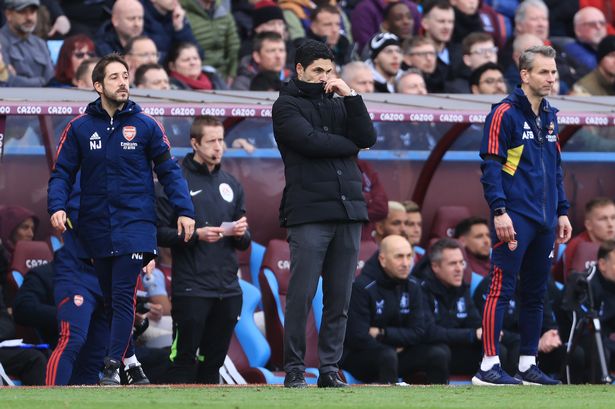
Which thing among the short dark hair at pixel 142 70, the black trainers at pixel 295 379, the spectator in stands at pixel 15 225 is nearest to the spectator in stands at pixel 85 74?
the short dark hair at pixel 142 70

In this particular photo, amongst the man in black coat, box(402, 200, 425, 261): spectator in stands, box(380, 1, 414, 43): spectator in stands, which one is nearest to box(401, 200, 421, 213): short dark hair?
box(402, 200, 425, 261): spectator in stands

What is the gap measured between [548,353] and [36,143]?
14.9 feet

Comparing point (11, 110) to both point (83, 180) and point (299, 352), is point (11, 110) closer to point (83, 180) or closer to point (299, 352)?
point (83, 180)

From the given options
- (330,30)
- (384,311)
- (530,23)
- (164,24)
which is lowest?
(384,311)

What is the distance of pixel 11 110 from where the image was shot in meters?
11.6

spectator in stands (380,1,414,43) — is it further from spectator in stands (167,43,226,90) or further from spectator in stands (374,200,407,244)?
spectator in stands (374,200,407,244)

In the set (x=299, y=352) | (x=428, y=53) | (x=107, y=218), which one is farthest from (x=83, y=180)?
(x=428, y=53)

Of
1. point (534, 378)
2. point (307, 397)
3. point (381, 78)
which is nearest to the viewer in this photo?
point (307, 397)

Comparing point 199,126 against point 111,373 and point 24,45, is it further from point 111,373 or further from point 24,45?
point 24,45

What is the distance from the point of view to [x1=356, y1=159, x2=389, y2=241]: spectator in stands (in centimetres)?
1368

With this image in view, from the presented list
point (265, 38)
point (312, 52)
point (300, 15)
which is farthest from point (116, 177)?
point (300, 15)

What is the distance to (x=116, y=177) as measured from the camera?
984 centimetres

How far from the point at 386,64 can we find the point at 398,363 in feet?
13.6

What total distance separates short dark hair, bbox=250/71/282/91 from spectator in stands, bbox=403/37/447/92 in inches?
72.3
